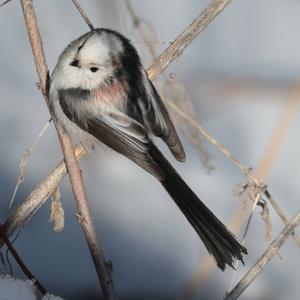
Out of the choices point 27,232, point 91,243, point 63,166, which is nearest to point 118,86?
point 63,166

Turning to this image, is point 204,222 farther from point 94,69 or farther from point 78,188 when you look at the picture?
point 94,69

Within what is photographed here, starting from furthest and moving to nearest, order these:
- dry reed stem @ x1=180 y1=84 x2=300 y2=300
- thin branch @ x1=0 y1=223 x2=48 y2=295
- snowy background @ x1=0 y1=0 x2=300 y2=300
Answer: snowy background @ x1=0 y1=0 x2=300 y2=300, dry reed stem @ x1=180 y1=84 x2=300 y2=300, thin branch @ x1=0 y1=223 x2=48 y2=295

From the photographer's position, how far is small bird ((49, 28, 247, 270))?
1883 millimetres

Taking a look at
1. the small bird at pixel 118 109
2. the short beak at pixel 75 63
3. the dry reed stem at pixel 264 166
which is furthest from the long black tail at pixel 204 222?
the short beak at pixel 75 63

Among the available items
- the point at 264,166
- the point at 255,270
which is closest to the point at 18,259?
the point at 255,270

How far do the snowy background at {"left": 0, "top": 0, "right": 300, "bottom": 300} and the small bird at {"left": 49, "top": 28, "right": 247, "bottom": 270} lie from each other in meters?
0.18

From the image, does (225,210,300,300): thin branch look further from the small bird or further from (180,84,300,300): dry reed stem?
(180,84,300,300): dry reed stem

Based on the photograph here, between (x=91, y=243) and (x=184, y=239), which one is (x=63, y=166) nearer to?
(x=91, y=243)

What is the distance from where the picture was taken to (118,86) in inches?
76.5

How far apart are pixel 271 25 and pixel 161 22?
0.30 m

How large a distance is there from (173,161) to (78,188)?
19.8 inches

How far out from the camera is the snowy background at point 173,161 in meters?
2.19

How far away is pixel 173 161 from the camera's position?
90.2 inches

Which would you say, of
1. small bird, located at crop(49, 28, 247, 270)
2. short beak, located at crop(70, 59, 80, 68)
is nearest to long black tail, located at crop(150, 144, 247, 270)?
small bird, located at crop(49, 28, 247, 270)
